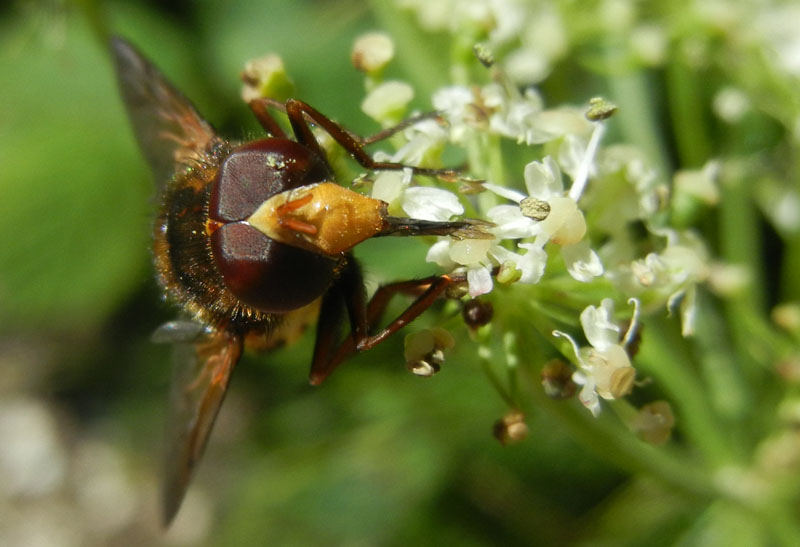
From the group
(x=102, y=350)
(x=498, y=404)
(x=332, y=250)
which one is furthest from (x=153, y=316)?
(x=332, y=250)

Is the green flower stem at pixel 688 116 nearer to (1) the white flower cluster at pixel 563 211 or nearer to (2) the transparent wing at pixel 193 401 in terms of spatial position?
(1) the white flower cluster at pixel 563 211

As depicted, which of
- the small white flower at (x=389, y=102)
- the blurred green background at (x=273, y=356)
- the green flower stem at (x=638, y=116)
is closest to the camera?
the small white flower at (x=389, y=102)

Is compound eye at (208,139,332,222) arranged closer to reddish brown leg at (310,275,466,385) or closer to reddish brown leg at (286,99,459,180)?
reddish brown leg at (286,99,459,180)

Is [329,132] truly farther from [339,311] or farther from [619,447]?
[619,447]

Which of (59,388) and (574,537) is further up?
(574,537)

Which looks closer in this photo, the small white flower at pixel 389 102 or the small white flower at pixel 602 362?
the small white flower at pixel 602 362

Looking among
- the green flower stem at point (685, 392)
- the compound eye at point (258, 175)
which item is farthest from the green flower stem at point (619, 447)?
the compound eye at point (258, 175)

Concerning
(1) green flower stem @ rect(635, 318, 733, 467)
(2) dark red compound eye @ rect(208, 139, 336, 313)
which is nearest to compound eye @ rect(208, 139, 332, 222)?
(2) dark red compound eye @ rect(208, 139, 336, 313)

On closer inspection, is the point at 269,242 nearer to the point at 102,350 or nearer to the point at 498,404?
the point at 498,404
